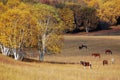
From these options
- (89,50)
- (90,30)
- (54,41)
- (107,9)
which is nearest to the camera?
(54,41)

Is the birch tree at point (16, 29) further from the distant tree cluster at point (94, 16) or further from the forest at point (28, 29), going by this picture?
the distant tree cluster at point (94, 16)

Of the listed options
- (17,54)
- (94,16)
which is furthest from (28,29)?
(94,16)

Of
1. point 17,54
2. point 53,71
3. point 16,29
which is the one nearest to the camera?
point 53,71

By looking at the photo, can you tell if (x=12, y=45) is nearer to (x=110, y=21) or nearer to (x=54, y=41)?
(x=54, y=41)

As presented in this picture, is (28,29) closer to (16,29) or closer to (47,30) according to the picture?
(16,29)

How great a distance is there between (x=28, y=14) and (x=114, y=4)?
354 feet

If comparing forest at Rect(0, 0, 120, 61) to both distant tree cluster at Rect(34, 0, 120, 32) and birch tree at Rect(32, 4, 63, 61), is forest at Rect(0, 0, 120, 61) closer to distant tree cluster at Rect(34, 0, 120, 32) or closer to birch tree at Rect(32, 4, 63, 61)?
birch tree at Rect(32, 4, 63, 61)

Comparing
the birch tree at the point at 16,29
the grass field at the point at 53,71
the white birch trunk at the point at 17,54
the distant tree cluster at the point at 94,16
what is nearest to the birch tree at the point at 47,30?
the birch tree at the point at 16,29

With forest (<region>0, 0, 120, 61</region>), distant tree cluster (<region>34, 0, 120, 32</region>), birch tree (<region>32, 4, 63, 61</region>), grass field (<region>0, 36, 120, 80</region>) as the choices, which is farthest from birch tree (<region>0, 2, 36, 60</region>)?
distant tree cluster (<region>34, 0, 120, 32</region>)

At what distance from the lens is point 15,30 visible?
161 ft

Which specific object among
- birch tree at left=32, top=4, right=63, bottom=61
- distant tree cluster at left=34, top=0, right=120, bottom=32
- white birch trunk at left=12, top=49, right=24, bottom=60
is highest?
birch tree at left=32, top=4, right=63, bottom=61

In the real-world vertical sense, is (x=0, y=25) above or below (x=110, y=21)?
above

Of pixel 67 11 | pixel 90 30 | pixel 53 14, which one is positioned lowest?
pixel 90 30

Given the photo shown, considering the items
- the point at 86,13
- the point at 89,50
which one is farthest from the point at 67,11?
the point at 89,50
